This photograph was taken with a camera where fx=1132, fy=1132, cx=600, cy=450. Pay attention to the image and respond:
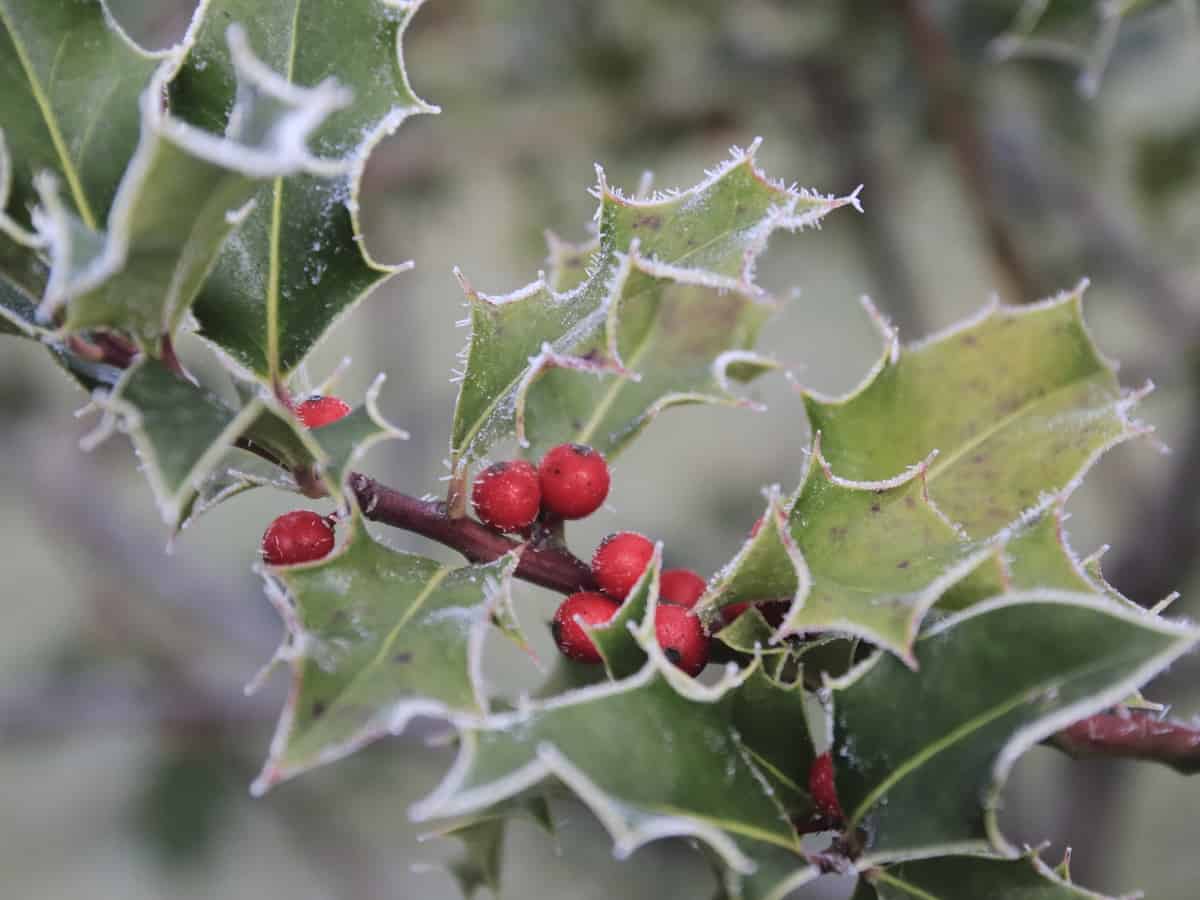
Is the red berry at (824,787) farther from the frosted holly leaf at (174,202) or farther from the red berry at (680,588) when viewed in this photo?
Answer: the frosted holly leaf at (174,202)

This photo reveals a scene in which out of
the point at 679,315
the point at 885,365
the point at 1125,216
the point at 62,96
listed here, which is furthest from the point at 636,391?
the point at 1125,216

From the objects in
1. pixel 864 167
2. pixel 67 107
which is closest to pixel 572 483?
pixel 67 107

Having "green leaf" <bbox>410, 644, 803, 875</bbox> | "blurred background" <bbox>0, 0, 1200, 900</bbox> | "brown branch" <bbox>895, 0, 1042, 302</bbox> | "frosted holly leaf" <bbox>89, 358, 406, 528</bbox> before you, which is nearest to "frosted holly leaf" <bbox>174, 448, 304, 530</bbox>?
"frosted holly leaf" <bbox>89, 358, 406, 528</bbox>

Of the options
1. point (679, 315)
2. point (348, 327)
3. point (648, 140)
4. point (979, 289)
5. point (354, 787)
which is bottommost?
point (354, 787)

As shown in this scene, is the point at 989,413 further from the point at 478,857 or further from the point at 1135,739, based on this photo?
the point at 478,857

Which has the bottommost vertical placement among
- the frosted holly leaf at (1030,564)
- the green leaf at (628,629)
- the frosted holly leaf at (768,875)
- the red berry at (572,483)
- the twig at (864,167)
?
the frosted holly leaf at (768,875)

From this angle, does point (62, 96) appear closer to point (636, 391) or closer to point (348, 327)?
point (636, 391)

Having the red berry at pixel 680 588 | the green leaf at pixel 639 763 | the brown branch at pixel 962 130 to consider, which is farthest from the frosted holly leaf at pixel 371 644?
the brown branch at pixel 962 130
